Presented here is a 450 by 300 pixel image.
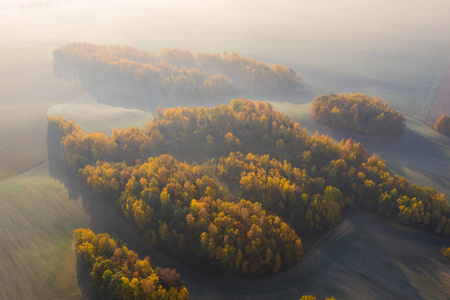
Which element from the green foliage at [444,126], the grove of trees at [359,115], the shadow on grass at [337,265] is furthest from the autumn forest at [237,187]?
the green foliage at [444,126]

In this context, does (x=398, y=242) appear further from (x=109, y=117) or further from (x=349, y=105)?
(x=109, y=117)

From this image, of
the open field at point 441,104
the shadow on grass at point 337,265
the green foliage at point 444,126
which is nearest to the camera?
the shadow on grass at point 337,265

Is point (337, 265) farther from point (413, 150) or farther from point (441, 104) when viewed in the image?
point (441, 104)

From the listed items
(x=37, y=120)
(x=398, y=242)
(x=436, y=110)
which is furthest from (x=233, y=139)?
(x=436, y=110)

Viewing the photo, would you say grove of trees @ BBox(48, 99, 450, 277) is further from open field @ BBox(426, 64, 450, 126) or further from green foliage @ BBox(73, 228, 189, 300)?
open field @ BBox(426, 64, 450, 126)

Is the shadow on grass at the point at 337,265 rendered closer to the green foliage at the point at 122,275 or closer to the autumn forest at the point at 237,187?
the autumn forest at the point at 237,187

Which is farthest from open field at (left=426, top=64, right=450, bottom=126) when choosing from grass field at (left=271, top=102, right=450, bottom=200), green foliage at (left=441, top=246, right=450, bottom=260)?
green foliage at (left=441, top=246, right=450, bottom=260)
